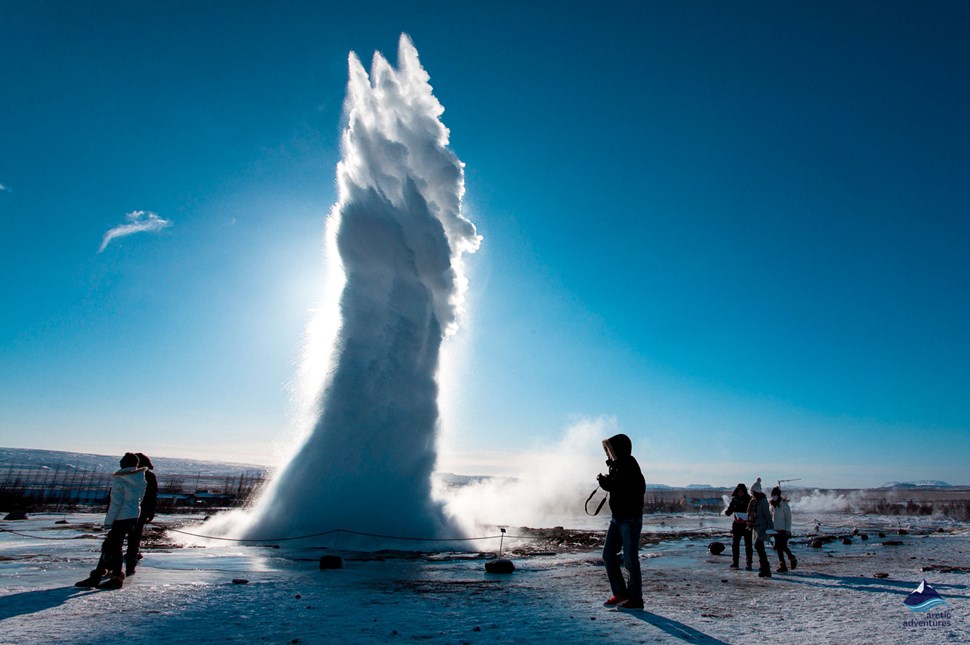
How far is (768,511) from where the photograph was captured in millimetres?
12523

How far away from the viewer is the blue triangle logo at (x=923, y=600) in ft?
25.6

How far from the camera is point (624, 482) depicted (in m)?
7.66

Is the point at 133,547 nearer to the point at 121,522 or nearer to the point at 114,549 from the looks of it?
the point at 114,549

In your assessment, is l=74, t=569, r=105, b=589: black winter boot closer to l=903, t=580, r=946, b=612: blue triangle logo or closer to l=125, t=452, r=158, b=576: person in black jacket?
l=125, t=452, r=158, b=576: person in black jacket

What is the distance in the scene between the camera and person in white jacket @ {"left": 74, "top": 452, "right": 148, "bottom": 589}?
28.2ft

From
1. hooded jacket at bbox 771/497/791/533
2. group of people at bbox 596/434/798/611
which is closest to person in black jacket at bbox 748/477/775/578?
hooded jacket at bbox 771/497/791/533

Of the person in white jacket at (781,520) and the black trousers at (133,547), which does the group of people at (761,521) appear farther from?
the black trousers at (133,547)

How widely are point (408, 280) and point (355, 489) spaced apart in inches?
372

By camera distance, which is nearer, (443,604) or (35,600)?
(35,600)

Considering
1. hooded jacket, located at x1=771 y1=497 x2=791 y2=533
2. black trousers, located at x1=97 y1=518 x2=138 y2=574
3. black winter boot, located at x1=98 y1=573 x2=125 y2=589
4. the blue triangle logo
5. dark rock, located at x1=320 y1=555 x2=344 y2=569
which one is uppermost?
hooded jacket, located at x1=771 y1=497 x2=791 y2=533

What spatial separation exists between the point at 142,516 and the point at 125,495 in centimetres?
134

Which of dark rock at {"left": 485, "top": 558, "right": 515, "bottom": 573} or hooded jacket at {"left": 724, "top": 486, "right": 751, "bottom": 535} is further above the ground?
A: hooded jacket at {"left": 724, "top": 486, "right": 751, "bottom": 535}

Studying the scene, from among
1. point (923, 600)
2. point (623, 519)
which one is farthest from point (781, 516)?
point (623, 519)

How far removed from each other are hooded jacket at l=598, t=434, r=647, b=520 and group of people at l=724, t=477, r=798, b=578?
5.60 meters
